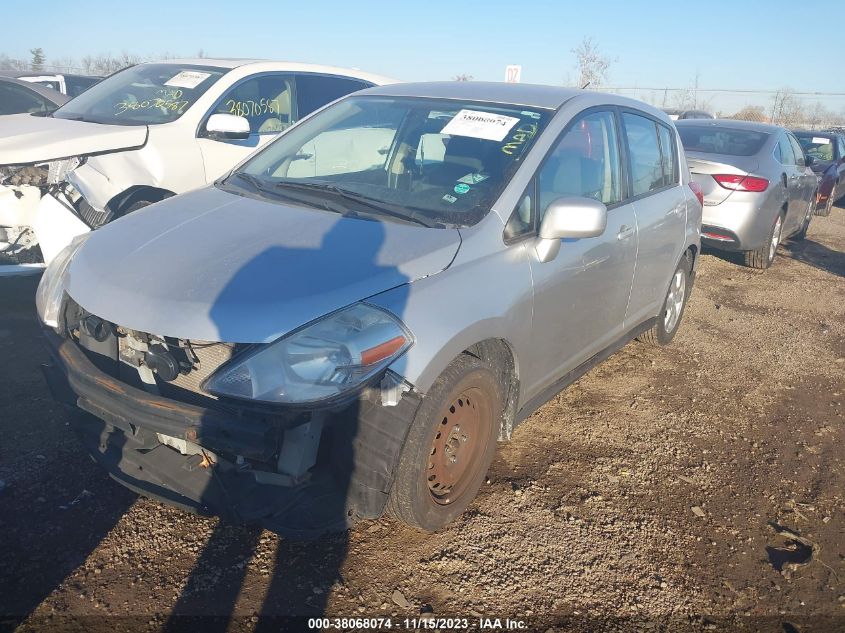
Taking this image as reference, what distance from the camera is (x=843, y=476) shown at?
11.9ft

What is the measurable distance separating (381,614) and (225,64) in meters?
5.11

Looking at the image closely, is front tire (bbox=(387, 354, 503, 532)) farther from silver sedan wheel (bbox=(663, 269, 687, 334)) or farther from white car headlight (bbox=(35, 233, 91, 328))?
silver sedan wheel (bbox=(663, 269, 687, 334))

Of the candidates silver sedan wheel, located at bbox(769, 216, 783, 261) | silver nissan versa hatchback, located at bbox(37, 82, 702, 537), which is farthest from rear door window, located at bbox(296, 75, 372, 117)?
silver sedan wheel, located at bbox(769, 216, 783, 261)

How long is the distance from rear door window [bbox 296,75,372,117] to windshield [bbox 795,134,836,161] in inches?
420

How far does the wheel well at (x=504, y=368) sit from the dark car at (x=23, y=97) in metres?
7.24

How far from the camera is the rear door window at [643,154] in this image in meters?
4.15

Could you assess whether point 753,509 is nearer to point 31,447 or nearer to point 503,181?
point 503,181

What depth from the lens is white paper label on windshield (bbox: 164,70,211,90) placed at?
5707 millimetres

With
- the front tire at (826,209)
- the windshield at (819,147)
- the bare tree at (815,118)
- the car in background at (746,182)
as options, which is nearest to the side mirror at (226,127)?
the car in background at (746,182)

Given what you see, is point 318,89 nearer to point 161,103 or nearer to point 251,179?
point 161,103

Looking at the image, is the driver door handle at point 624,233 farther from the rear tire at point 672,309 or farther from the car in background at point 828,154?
the car in background at point 828,154

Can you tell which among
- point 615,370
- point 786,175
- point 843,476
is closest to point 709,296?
point 786,175

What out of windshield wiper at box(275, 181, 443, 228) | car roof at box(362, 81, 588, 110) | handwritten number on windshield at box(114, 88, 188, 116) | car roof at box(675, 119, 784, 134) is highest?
car roof at box(362, 81, 588, 110)

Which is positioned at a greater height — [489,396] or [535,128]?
[535,128]
